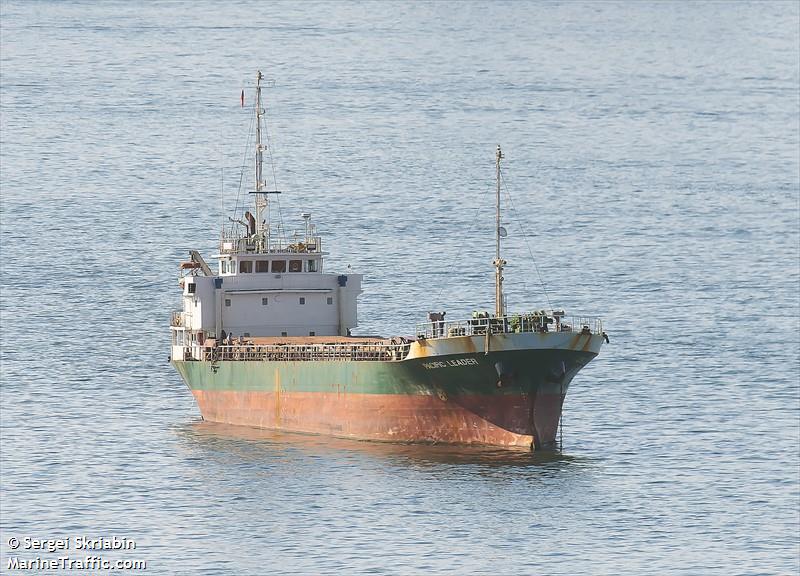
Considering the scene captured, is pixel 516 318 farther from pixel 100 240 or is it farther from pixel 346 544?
pixel 100 240

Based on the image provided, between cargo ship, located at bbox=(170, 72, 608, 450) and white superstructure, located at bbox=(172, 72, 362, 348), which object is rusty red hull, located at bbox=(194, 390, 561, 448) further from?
white superstructure, located at bbox=(172, 72, 362, 348)

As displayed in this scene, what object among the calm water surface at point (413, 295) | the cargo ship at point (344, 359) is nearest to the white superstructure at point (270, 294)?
the cargo ship at point (344, 359)

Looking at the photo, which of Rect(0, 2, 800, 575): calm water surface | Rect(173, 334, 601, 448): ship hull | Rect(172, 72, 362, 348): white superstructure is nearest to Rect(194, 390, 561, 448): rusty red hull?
Rect(173, 334, 601, 448): ship hull

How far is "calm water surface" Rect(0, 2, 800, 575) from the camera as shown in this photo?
6112cm

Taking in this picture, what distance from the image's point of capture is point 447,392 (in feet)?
244

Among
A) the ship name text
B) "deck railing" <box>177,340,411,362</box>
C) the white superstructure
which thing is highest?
the white superstructure

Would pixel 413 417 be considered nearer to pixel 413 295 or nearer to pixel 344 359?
pixel 344 359

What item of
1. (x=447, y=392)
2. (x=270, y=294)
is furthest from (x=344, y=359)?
(x=270, y=294)

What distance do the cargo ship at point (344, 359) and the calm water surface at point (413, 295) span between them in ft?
5.48

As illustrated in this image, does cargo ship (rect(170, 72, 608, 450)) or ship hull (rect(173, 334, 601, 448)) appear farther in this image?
cargo ship (rect(170, 72, 608, 450))

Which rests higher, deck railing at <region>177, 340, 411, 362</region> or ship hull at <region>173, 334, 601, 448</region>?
deck railing at <region>177, 340, 411, 362</region>

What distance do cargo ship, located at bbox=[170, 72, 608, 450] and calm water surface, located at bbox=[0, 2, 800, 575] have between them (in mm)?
1671

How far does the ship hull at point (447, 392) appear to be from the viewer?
72500 millimetres

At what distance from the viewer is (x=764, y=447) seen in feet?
254
